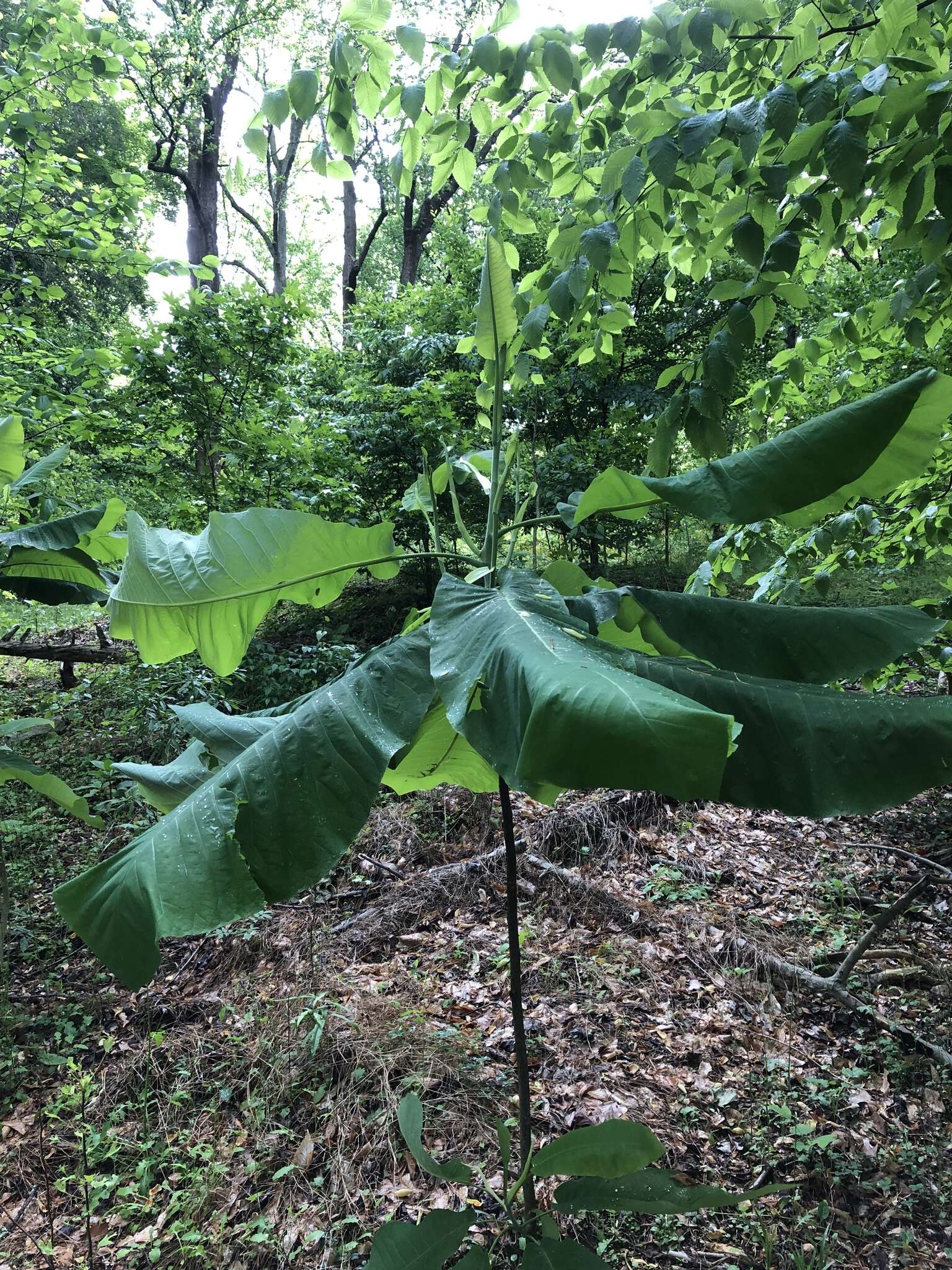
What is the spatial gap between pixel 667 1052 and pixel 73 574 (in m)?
3.04

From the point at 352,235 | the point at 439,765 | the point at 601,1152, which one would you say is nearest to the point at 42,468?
the point at 439,765

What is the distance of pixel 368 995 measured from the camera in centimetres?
310

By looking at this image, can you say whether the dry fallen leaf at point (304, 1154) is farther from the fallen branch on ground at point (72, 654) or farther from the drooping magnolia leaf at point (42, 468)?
the fallen branch on ground at point (72, 654)

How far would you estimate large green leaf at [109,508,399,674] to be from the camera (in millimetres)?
1032

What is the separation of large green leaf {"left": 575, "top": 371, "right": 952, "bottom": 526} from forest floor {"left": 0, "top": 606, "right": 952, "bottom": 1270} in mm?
2213

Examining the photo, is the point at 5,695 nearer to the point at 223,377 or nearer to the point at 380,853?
the point at 223,377

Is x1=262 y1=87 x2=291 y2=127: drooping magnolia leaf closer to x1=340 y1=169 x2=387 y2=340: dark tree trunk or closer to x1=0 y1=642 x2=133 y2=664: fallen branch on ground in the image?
x1=0 y1=642 x2=133 y2=664: fallen branch on ground

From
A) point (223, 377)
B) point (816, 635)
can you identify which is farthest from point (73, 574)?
point (223, 377)

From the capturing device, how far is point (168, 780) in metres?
1.12

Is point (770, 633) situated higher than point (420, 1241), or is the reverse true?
point (770, 633)

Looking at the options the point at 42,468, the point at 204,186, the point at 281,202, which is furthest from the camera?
the point at 281,202

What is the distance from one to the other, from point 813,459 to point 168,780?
1.14 meters

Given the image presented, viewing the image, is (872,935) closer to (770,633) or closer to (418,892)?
(418,892)

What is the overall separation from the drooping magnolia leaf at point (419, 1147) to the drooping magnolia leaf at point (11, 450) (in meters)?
2.28
